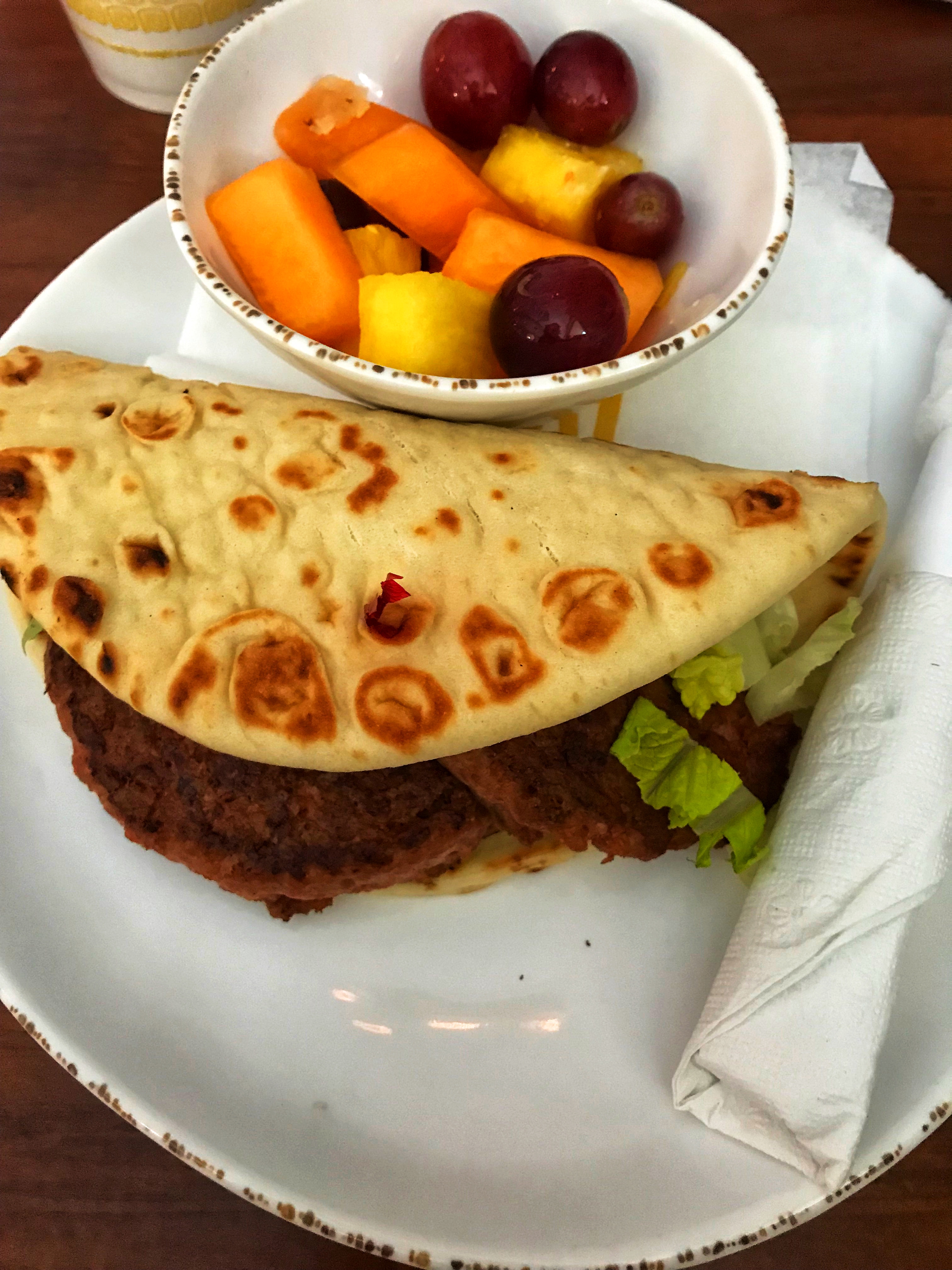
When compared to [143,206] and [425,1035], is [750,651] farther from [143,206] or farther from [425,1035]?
[143,206]

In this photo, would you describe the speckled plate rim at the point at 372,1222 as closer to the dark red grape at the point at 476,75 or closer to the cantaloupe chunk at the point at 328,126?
the cantaloupe chunk at the point at 328,126

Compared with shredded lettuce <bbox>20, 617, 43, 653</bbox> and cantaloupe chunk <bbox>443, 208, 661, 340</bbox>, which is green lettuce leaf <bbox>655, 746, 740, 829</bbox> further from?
shredded lettuce <bbox>20, 617, 43, 653</bbox>

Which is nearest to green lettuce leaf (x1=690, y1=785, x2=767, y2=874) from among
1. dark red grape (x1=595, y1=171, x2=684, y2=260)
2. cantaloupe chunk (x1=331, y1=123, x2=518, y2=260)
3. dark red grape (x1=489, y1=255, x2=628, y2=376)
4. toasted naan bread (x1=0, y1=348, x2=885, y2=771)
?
toasted naan bread (x1=0, y1=348, x2=885, y2=771)

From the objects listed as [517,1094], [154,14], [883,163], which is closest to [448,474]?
[517,1094]

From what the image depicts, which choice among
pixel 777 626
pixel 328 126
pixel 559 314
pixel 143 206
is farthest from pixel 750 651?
pixel 143 206

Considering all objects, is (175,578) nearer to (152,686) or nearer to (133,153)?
(152,686)
